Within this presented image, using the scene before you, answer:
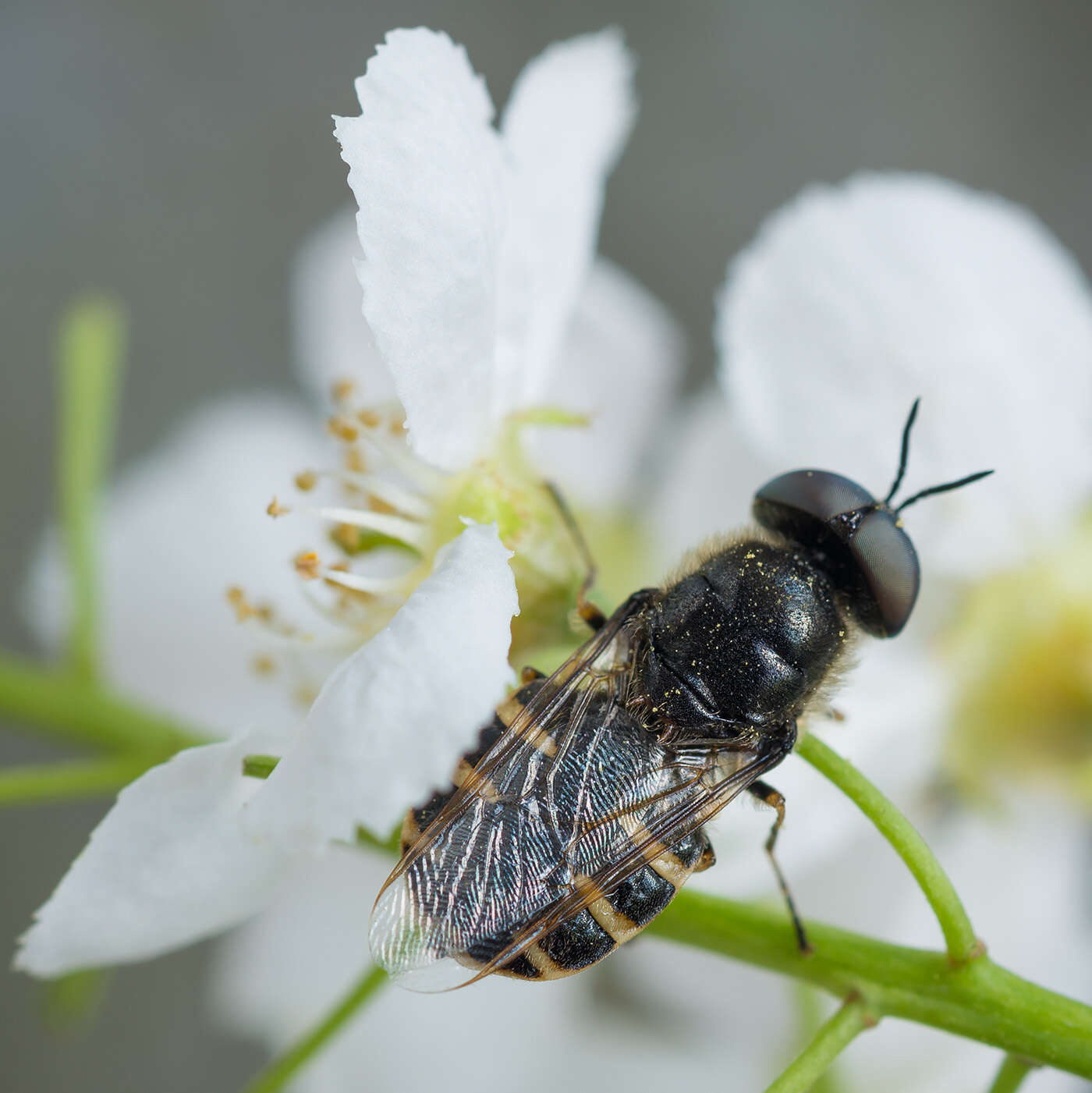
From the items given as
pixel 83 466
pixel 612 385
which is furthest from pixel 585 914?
pixel 612 385

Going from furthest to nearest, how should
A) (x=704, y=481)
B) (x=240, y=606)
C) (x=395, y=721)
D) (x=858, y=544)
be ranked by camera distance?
(x=704, y=481), (x=240, y=606), (x=858, y=544), (x=395, y=721)

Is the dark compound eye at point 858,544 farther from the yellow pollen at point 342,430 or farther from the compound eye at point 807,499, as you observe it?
the yellow pollen at point 342,430

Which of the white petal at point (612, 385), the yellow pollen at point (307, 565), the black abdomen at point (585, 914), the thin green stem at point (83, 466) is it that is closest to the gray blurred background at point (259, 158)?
the white petal at point (612, 385)

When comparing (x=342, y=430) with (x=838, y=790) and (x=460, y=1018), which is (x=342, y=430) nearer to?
(x=838, y=790)

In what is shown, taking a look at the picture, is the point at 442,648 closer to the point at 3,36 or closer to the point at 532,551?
the point at 532,551

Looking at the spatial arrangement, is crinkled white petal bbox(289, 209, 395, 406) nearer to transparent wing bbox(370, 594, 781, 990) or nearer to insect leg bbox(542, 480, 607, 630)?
insect leg bbox(542, 480, 607, 630)

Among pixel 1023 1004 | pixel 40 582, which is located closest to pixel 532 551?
pixel 1023 1004
